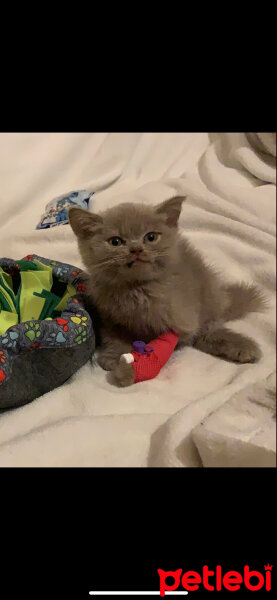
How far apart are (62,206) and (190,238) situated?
457 millimetres

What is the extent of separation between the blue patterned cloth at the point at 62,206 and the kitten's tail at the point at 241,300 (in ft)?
1.98

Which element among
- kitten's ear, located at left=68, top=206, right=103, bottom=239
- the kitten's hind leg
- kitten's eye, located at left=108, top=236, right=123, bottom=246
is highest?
kitten's ear, located at left=68, top=206, right=103, bottom=239

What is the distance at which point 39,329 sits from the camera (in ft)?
2.98
